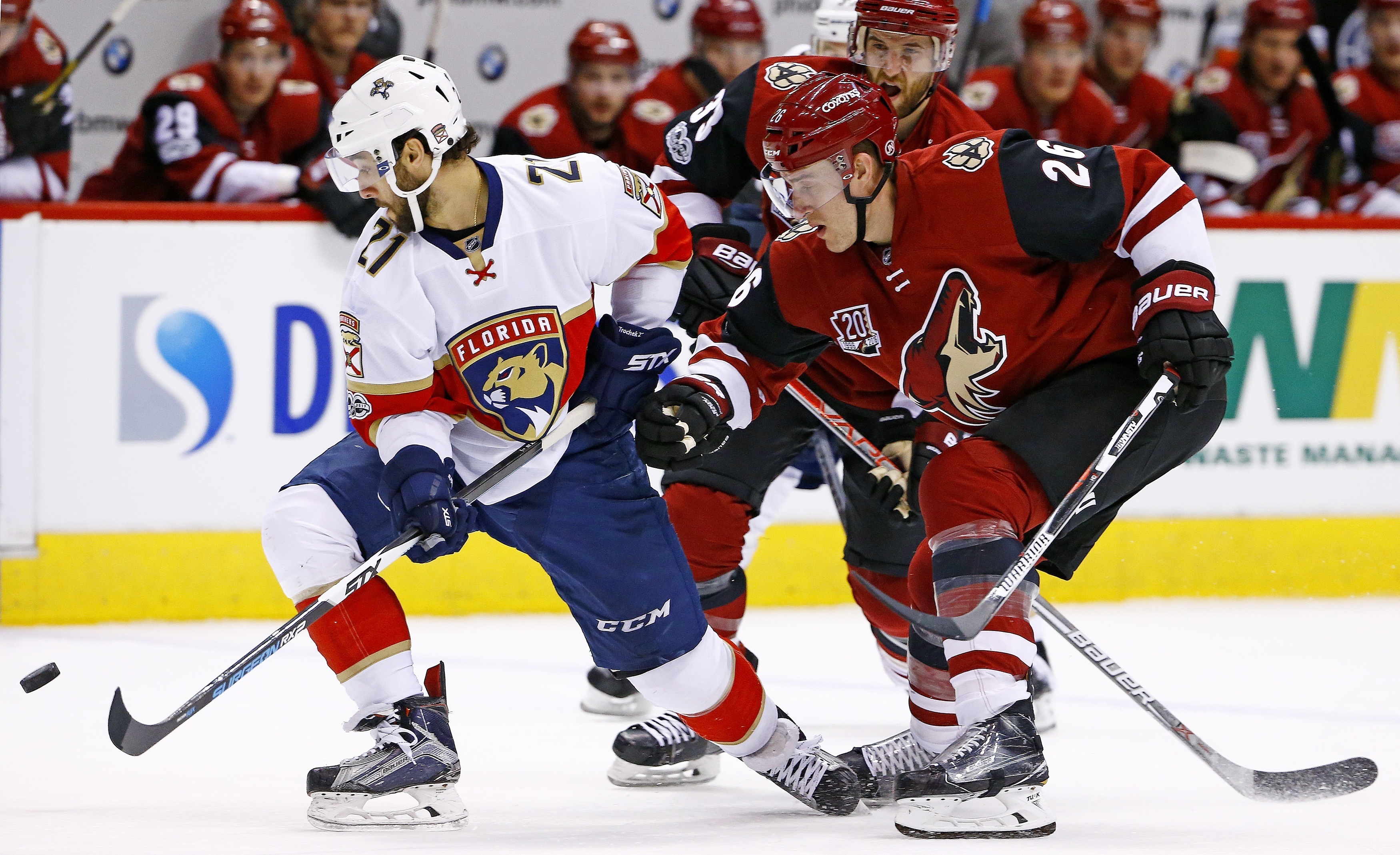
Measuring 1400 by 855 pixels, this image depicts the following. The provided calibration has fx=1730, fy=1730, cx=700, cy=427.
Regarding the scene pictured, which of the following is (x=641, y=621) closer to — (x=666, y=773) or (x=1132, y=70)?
(x=666, y=773)

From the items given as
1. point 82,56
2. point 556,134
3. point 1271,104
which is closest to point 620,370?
point 556,134

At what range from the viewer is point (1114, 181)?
2705mm

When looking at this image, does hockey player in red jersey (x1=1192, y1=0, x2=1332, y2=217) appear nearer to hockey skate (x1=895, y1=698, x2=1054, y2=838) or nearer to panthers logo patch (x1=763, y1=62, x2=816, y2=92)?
panthers logo patch (x1=763, y1=62, x2=816, y2=92)

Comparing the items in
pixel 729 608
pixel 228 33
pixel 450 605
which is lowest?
pixel 450 605

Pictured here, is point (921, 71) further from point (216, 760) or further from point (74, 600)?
point (74, 600)

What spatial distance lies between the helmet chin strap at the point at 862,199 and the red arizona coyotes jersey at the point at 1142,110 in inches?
140

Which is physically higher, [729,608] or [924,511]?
[924,511]

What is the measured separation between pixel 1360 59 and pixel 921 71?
158 inches

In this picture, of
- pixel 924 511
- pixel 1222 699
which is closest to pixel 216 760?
pixel 924 511

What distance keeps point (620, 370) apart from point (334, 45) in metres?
3.03

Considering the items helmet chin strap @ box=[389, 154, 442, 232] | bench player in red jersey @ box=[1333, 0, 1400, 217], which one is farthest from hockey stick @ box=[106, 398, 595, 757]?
bench player in red jersey @ box=[1333, 0, 1400, 217]

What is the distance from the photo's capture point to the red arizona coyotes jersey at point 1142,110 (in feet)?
19.9

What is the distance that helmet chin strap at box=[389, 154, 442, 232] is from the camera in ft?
8.64

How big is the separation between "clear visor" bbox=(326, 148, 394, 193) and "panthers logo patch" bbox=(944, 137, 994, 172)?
0.88 metres
